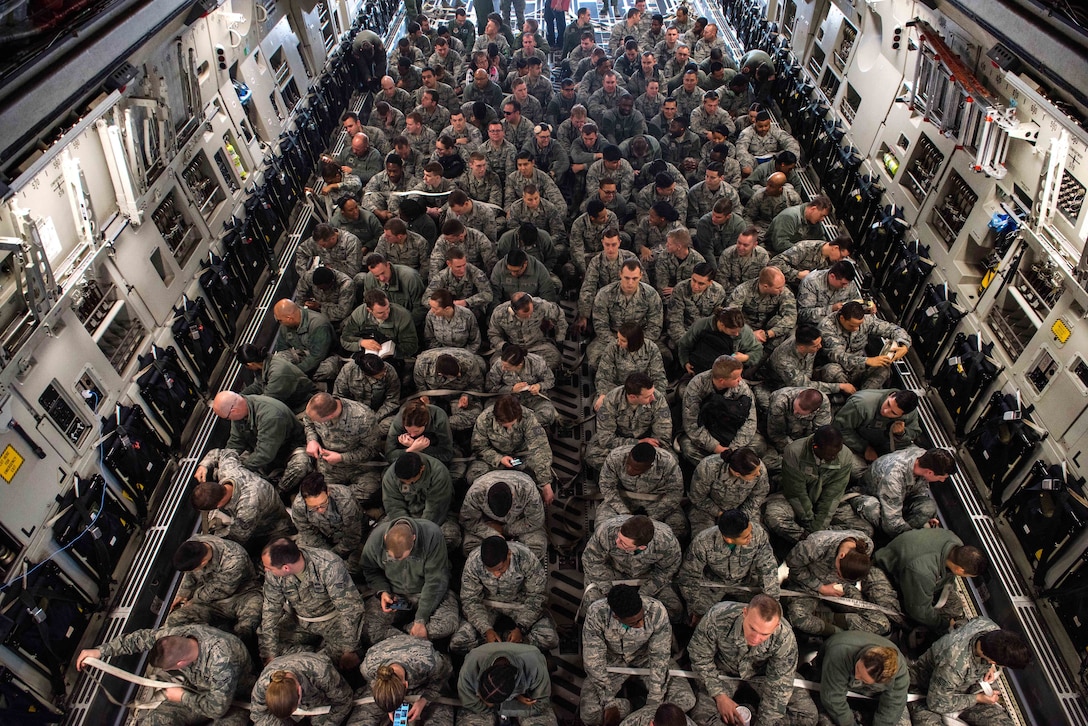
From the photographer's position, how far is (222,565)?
13.7ft

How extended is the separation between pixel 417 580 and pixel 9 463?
7.90ft

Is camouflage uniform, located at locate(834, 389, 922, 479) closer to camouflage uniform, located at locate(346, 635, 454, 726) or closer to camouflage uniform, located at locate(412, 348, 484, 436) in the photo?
camouflage uniform, located at locate(412, 348, 484, 436)

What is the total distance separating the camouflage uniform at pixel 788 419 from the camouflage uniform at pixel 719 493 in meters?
0.54

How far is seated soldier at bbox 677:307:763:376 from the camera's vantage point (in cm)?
516

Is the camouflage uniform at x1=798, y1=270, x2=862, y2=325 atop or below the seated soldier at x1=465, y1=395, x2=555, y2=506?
atop

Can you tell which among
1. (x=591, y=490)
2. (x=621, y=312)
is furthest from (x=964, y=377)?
(x=591, y=490)

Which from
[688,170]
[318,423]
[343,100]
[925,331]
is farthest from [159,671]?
[343,100]

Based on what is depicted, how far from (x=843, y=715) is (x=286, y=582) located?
3.17 meters

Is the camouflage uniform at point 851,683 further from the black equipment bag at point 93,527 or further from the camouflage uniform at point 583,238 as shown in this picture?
the black equipment bag at point 93,527

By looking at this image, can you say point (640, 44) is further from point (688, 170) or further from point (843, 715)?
point (843, 715)

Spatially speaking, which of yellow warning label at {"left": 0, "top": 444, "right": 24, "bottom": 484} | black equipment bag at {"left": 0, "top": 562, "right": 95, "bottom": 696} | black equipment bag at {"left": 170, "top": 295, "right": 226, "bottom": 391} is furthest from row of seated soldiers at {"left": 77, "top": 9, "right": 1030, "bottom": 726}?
yellow warning label at {"left": 0, "top": 444, "right": 24, "bottom": 484}

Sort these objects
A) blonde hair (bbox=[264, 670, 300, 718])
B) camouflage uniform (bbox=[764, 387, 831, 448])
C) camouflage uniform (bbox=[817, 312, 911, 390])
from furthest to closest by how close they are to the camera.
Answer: camouflage uniform (bbox=[817, 312, 911, 390]), camouflage uniform (bbox=[764, 387, 831, 448]), blonde hair (bbox=[264, 670, 300, 718])

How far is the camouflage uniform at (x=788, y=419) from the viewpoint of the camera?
4949 millimetres

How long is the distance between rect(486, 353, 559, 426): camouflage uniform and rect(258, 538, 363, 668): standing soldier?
1.85 m
